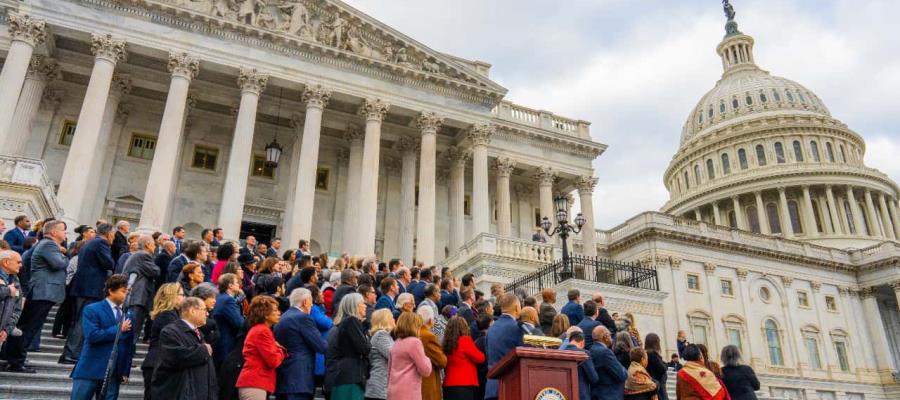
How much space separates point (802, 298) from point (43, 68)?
50.2 metres

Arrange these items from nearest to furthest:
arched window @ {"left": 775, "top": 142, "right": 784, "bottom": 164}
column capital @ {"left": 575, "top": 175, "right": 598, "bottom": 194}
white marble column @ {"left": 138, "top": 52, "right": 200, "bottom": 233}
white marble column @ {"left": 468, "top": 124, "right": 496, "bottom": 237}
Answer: white marble column @ {"left": 138, "top": 52, "right": 200, "bottom": 233} < white marble column @ {"left": 468, "top": 124, "right": 496, "bottom": 237} < column capital @ {"left": 575, "top": 175, "right": 598, "bottom": 194} < arched window @ {"left": 775, "top": 142, "right": 784, "bottom": 164}

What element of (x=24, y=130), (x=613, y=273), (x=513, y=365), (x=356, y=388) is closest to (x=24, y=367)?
(x=356, y=388)

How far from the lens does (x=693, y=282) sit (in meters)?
40.1

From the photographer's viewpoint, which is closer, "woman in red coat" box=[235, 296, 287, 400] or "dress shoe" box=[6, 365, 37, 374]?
"woman in red coat" box=[235, 296, 287, 400]

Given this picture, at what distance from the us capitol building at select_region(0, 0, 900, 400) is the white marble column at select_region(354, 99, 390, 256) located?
10cm

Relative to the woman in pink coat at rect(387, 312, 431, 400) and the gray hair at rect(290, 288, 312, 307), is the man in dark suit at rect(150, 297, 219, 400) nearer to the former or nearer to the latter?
the gray hair at rect(290, 288, 312, 307)

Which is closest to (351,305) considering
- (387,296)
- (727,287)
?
(387,296)

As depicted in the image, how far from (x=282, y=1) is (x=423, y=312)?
2343 centimetres

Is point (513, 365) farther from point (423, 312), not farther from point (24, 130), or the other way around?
point (24, 130)

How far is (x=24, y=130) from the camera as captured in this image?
2453 centimetres

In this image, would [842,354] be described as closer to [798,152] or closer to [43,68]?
[798,152]

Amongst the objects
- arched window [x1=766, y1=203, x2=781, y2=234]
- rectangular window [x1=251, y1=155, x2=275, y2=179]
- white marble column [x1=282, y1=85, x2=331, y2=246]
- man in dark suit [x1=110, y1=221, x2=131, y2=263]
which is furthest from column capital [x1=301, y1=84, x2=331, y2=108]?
arched window [x1=766, y1=203, x2=781, y2=234]

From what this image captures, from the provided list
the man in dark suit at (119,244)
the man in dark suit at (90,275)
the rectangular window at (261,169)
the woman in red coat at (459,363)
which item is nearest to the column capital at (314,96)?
the rectangular window at (261,169)

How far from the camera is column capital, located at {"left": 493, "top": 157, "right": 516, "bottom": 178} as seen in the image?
1309 inches
